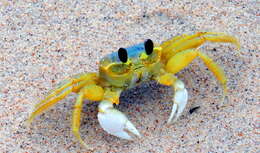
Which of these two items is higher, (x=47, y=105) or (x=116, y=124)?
(x=47, y=105)

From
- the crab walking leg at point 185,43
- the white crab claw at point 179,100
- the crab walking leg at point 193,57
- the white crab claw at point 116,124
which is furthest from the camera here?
the crab walking leg at point 185,43

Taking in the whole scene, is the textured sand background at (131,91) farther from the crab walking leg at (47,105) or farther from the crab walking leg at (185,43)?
the crab walking leg at (185,43)

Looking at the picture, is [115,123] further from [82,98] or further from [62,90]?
[62,90]

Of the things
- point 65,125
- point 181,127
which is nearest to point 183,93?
point 181,127

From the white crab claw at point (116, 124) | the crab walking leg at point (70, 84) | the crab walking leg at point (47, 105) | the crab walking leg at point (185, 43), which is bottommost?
the white crab claw at point (116, 124)

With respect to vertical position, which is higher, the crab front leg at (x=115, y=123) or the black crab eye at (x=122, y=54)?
the black crab eye at (x=122, y=54)

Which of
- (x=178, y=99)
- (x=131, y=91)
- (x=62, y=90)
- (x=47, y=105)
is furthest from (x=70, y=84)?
(x=178, y=99)

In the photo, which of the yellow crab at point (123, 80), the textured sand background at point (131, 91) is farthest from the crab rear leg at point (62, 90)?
the textured sand background at point (131, 91)
